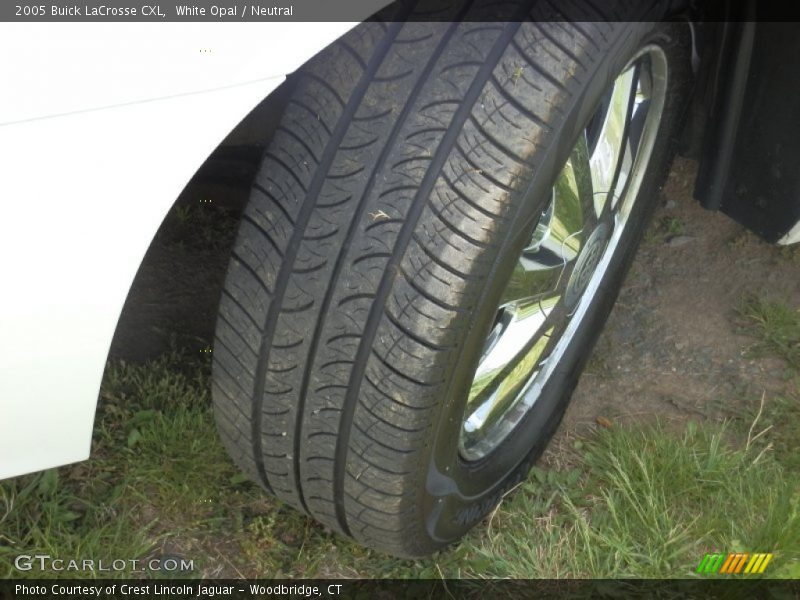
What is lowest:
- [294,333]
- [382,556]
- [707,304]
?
[382,556]

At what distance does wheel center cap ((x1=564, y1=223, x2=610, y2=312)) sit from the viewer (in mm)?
1914

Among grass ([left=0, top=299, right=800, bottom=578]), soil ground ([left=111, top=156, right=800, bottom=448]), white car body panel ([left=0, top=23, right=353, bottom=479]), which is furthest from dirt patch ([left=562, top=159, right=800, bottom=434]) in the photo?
white car body panel ([left=0, top=23, right=353, bottom=479])

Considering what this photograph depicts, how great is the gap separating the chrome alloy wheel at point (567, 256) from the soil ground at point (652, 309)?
11.1 inches

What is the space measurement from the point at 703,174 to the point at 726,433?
61 cm

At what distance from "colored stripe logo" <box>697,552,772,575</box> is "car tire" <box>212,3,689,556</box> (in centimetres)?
63

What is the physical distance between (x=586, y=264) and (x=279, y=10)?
3.50ft

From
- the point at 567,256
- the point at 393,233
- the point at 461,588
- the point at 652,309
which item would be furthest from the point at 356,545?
the point at 652,309

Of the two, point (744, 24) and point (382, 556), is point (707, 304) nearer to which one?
point (744, 24)

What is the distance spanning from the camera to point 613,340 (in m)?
2.38

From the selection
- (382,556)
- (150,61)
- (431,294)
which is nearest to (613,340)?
(382,556)

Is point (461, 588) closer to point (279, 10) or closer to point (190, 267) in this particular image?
point (190, 267)

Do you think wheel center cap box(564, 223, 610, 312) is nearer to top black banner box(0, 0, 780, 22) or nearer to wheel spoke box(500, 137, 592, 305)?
wheel spoke box(500, 137, 592, 305)

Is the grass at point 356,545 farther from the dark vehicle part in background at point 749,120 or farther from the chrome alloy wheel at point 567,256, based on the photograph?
the dark vehicle part in background at point 749,120

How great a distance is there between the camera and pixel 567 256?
72.4 inches
